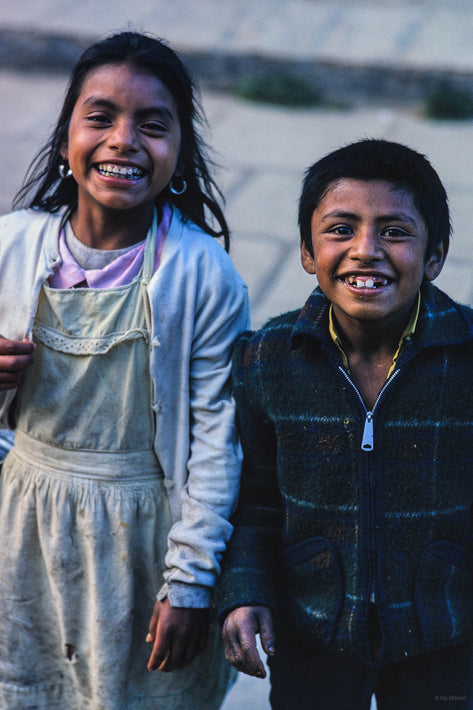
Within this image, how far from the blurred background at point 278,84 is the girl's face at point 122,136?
91.0 inches

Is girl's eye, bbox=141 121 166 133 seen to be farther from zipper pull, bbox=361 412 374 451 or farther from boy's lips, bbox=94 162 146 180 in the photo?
zipper pull, bbox=361 412 374 451

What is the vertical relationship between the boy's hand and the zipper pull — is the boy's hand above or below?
below

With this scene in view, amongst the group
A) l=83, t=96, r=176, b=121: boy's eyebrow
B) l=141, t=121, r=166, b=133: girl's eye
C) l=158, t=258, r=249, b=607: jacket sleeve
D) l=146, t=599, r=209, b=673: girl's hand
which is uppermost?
l=83, t=96, r=176, b=121: boy's eyebrow

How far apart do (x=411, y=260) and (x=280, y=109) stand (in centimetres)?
418

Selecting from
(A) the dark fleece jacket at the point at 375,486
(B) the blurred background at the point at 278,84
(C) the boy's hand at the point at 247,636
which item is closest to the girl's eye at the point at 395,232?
(A) the dark fleece jacket at the point at 375,486

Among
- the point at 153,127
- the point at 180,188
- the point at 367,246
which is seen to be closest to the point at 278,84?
the point at 180,188

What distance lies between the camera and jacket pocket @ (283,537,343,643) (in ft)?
4.96

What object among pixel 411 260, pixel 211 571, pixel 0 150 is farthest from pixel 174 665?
pixel 0 150

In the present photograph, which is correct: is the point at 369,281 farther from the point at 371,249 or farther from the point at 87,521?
the point at 87,521

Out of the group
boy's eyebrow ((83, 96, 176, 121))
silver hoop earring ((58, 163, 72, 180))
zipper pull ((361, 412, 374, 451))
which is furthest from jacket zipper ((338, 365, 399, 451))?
silver hoop earring ((58, 163, 72, 180))

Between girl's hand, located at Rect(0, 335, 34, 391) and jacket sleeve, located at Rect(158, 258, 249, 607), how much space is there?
0.29 m

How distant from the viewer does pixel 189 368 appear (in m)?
1.64

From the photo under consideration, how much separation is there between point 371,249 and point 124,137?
47 cm

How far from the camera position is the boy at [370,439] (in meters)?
1.47
